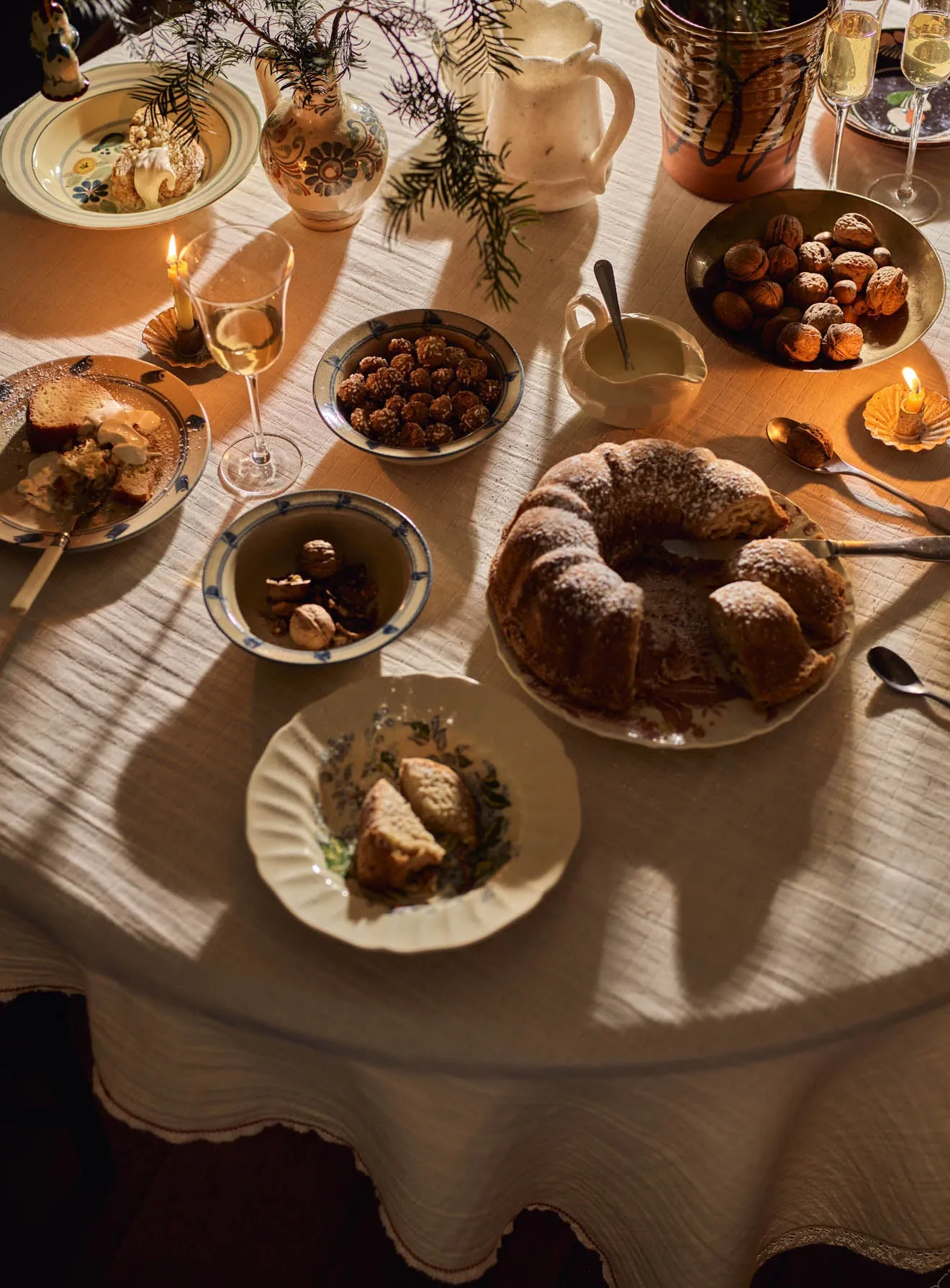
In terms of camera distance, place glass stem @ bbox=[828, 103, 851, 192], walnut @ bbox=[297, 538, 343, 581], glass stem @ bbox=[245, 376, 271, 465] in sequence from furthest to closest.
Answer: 1. glass stem @ bbox=[828, 103, 851, 192]
2. glass stem @ bbox=[245, 376, 271, 465]
3. walnut @ bbox=[297, 538, 343, 581]

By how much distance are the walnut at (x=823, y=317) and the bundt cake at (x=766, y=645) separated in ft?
1.41

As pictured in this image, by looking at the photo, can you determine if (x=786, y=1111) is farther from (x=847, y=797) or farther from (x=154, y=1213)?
(x=154, y=1213)

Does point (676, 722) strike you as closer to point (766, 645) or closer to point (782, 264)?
point (766, 645)

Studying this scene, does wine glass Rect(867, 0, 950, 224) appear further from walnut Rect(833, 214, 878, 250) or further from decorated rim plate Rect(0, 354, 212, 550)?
decorated rim plate Rect(0, 354, 212, 550)

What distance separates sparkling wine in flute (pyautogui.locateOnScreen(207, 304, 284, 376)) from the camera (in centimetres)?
112

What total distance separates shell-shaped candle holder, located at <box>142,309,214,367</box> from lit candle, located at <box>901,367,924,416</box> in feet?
2.65

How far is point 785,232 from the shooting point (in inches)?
56.2

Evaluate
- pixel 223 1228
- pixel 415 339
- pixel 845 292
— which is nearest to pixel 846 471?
pixel 845 292

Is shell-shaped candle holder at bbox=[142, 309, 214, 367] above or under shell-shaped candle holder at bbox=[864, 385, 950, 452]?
under

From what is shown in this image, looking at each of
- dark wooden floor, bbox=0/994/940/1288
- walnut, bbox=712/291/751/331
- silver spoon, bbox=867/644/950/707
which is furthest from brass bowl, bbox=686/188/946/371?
dark wooden floor, bbox=0/994/940/1288

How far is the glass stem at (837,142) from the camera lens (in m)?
1.48

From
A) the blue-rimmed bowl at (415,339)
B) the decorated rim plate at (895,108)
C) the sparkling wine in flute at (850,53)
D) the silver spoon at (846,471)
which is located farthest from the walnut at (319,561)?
the decorated rim plate at (895,108)

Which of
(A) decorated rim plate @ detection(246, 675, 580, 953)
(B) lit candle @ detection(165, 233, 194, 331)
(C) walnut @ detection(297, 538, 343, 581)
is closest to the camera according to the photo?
(A) decorated rim plate @ detection(246, 675, 580, 953)

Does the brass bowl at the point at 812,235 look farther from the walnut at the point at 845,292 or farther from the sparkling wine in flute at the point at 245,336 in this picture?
the sparkling wine in flute at the point at 245,336
